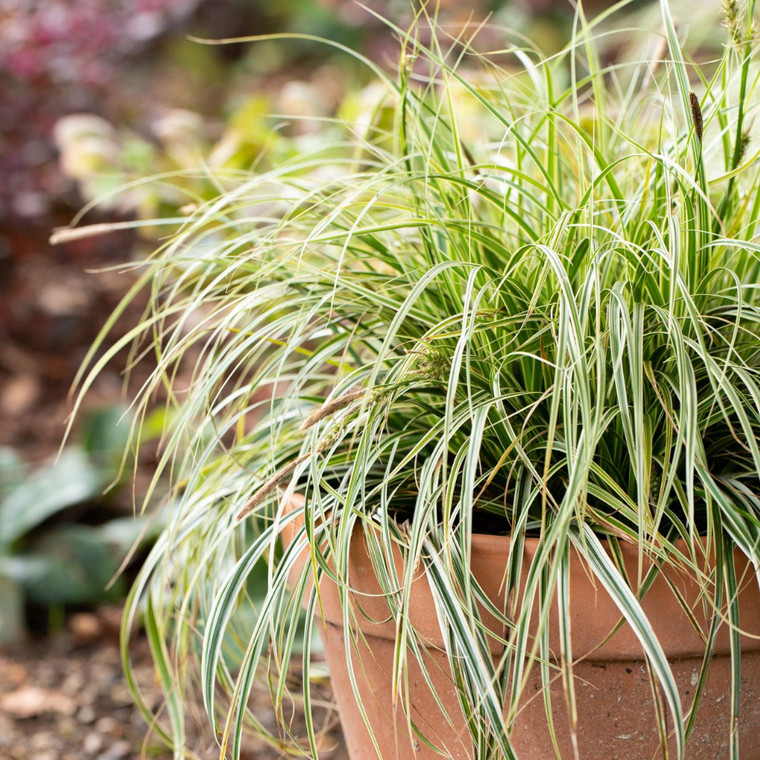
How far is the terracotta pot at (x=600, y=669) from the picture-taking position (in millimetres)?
836

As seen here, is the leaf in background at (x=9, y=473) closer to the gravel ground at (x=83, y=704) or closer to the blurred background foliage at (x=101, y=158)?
the blurred background foliage at (x=101, y=158)

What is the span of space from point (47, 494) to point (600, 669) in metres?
1.38

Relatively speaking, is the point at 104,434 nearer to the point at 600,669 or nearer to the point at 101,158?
the point at 101,158

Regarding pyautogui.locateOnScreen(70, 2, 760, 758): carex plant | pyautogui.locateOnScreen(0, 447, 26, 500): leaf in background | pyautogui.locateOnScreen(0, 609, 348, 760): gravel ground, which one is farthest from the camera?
pyautogui.locateOnScreen(0, 447, 26, 500): leaf in background

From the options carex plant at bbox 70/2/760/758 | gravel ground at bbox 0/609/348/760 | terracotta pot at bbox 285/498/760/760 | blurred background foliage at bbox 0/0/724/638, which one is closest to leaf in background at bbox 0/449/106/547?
blurred background foliage at bbox 0/0/724/638

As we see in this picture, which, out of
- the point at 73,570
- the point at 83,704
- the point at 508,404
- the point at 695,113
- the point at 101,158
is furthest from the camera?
the point at 101,158

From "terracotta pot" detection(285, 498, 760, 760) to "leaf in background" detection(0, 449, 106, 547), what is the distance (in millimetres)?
1102

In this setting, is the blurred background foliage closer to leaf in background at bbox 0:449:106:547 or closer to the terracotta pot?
leaf in background at bbox 0:449:106:547

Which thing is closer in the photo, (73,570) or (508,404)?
(508,404)

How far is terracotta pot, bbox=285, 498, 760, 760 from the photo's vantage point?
0.84m

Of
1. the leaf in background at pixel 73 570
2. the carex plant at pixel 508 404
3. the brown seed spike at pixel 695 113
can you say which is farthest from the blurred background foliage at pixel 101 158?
the brown seed spike at pixel 695 113

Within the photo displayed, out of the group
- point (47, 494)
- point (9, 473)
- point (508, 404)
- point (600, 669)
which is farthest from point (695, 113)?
point (9, 473)

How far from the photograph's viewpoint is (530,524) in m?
0.92

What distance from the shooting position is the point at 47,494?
6.12 feet
